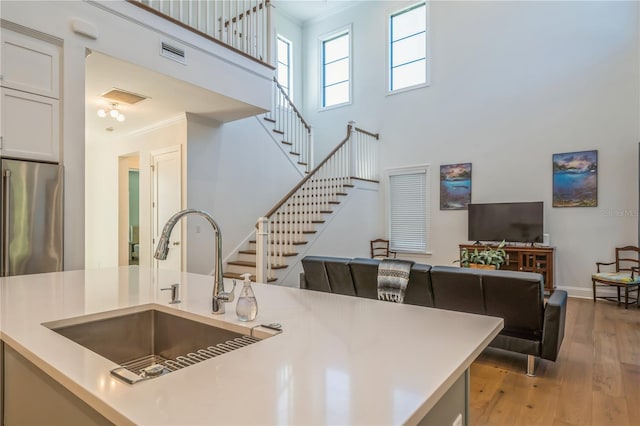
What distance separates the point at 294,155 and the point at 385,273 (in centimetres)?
520

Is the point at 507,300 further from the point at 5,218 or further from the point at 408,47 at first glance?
the point at 408,47

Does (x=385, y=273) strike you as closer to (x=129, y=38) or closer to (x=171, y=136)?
(x=129, y=38)

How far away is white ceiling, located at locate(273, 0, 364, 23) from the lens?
8.21m

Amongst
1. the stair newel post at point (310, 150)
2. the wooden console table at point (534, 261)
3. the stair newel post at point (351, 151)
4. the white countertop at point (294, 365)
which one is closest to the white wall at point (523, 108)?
the wooden console table at point (534, 261)

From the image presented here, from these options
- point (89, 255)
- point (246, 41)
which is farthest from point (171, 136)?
point (89, 255)

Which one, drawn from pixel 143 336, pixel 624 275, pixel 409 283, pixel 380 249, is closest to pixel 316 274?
pixel 409 283

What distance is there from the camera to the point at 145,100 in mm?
4680

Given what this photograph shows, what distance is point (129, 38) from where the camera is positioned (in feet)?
12.0

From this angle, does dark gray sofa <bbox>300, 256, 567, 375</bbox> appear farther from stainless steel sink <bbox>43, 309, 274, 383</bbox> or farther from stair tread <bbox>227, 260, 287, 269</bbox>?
stair tread <bbox>227, 260, 287, 269</bbox>

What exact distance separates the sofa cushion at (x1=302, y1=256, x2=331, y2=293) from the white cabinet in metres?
2.59

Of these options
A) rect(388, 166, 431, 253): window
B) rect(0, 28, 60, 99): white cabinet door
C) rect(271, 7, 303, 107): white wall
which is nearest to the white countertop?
rect(0, 28, 60, 99): white cabinet door

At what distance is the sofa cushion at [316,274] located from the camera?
3881 millimetres

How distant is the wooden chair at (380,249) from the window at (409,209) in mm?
108

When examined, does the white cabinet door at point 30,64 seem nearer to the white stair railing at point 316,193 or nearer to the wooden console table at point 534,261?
the white stair railing at point 316,193
